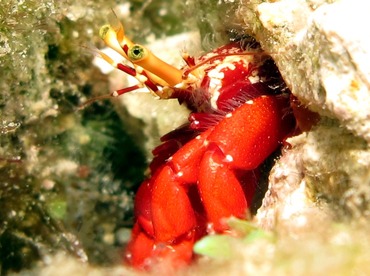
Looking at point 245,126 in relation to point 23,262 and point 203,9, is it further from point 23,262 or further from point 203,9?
point 23,262

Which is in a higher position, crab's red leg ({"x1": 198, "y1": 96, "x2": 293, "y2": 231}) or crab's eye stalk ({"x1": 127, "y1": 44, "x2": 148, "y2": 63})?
crab's eye stalk ({"x1": 127, "y1": 44, "x2": 148, "y2": 63})

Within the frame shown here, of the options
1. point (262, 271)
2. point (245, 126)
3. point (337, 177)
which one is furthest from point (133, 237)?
point (262, 271)

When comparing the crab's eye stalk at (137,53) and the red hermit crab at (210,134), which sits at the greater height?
the crab's eye stalk at (137,53)

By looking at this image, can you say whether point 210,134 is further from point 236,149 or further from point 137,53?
point 137,53

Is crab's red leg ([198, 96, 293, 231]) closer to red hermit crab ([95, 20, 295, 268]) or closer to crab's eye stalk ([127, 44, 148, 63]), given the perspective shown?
red hermit crab ([95, 20, 295, 268])

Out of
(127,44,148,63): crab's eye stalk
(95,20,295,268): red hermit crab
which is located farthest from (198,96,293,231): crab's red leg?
(127,44,148,63): crab's eye stalk

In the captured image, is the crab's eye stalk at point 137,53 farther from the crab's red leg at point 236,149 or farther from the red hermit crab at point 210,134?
the crab's red leg at point 236,149

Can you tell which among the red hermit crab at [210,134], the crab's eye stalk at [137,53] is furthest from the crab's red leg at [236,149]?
the crab's eye stalk at [137,53]
